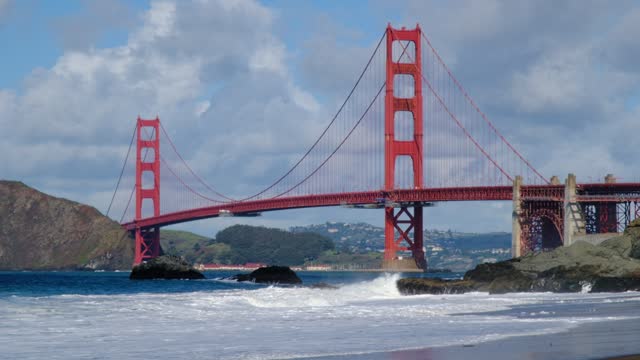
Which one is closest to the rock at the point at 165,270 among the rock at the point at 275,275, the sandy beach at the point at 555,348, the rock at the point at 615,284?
the rock at the point at 275,275

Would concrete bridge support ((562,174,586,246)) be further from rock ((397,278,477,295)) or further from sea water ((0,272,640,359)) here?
sea water ((0,272,640,359))

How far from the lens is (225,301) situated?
128 ft

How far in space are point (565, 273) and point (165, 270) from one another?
43115 millimetres

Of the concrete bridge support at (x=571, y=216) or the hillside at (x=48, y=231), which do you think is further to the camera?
the hillside at (x=48, y=231)

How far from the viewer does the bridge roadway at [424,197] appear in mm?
78062

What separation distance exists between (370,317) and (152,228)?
101569mm

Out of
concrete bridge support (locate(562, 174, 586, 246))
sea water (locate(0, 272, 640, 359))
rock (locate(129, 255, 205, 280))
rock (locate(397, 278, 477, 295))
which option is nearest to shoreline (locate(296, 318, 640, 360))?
sea water (locate(0, 272, 640, 359))

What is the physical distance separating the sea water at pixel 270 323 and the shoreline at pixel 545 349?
70 centimetres

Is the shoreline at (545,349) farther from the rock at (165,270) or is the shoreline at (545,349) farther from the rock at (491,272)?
the rock at (165,270)

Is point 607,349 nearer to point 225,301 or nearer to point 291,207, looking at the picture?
point 225,301

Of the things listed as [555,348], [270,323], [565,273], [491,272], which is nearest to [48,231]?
[491,272]

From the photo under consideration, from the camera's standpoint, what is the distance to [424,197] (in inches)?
3479

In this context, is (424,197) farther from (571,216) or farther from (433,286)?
(433,286)

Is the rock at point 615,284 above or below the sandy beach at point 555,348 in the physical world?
above
